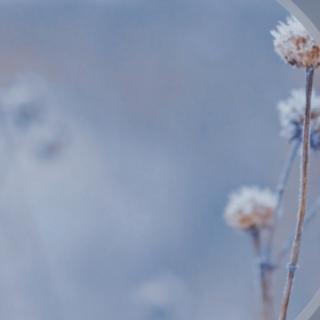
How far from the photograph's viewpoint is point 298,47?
965 mm

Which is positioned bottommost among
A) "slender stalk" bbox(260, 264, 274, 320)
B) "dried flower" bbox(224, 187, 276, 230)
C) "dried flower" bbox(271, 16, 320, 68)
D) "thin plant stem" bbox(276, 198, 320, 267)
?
"slender stalk" bbox(260, 264, 274, 320)

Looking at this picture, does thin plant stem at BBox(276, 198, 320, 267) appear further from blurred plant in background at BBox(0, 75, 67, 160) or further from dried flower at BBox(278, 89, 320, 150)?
blurred plant in background at BBox(0, 75, 67, 160)

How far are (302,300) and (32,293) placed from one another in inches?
31.1

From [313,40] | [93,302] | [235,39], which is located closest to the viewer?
[313,40]

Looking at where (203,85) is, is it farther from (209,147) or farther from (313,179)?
(313,179)

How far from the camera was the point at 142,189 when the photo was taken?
6.38 ft

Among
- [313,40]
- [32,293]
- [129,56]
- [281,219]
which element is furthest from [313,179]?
[32,293]

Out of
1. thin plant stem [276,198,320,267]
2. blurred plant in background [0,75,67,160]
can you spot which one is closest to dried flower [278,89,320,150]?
thin plant stem [276,198,320,267]

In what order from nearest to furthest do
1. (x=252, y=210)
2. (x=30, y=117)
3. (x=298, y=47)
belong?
(x=298, y=47) < (x=252, y=210) < (x=30, y=117)

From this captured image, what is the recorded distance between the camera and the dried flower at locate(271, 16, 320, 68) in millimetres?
960

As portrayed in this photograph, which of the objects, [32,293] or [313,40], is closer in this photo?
[313,40]

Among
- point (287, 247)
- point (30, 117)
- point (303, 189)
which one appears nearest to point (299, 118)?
point (303, 189)

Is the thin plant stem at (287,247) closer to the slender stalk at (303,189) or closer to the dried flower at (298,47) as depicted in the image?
the slender stalk at (303,189)

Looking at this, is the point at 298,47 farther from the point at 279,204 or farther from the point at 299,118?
the point at 279,204
